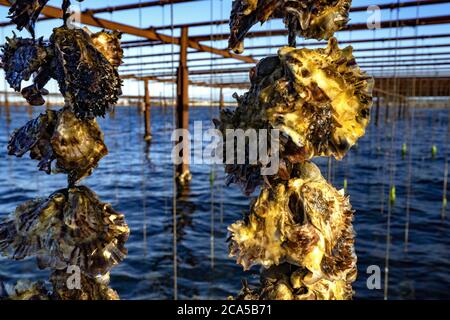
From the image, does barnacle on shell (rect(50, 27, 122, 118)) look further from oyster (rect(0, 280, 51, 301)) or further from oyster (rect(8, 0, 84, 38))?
oyster (rect(0, 280, 51, 301))

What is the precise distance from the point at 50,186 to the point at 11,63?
1375 cm

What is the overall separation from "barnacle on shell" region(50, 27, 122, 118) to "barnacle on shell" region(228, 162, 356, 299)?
0.54m

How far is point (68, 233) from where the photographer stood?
4.20ft

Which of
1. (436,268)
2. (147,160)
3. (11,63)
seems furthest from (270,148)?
(147,160)

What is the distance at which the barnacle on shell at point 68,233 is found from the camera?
4.18 ft

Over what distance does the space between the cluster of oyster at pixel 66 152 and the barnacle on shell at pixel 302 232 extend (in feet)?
1.57

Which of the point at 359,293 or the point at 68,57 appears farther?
the point at 359,293

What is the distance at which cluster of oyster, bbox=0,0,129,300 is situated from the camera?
1.20 metres

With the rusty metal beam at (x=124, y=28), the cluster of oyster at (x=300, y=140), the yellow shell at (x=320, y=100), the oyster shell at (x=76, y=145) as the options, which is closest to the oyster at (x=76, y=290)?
the oyster shell at (x=76, y=145)

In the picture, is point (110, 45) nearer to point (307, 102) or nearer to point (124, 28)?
point (307, 102)

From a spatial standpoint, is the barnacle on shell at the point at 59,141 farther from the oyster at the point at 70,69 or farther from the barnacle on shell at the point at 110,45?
the barnacle on shell at the point at 110,45

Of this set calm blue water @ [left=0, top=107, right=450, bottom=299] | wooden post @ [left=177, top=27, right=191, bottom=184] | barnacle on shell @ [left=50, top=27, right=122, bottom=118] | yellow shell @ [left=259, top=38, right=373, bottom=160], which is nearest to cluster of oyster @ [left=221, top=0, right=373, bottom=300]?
yellow shell @ [left=259, top=38, right=373, bottom=160]
